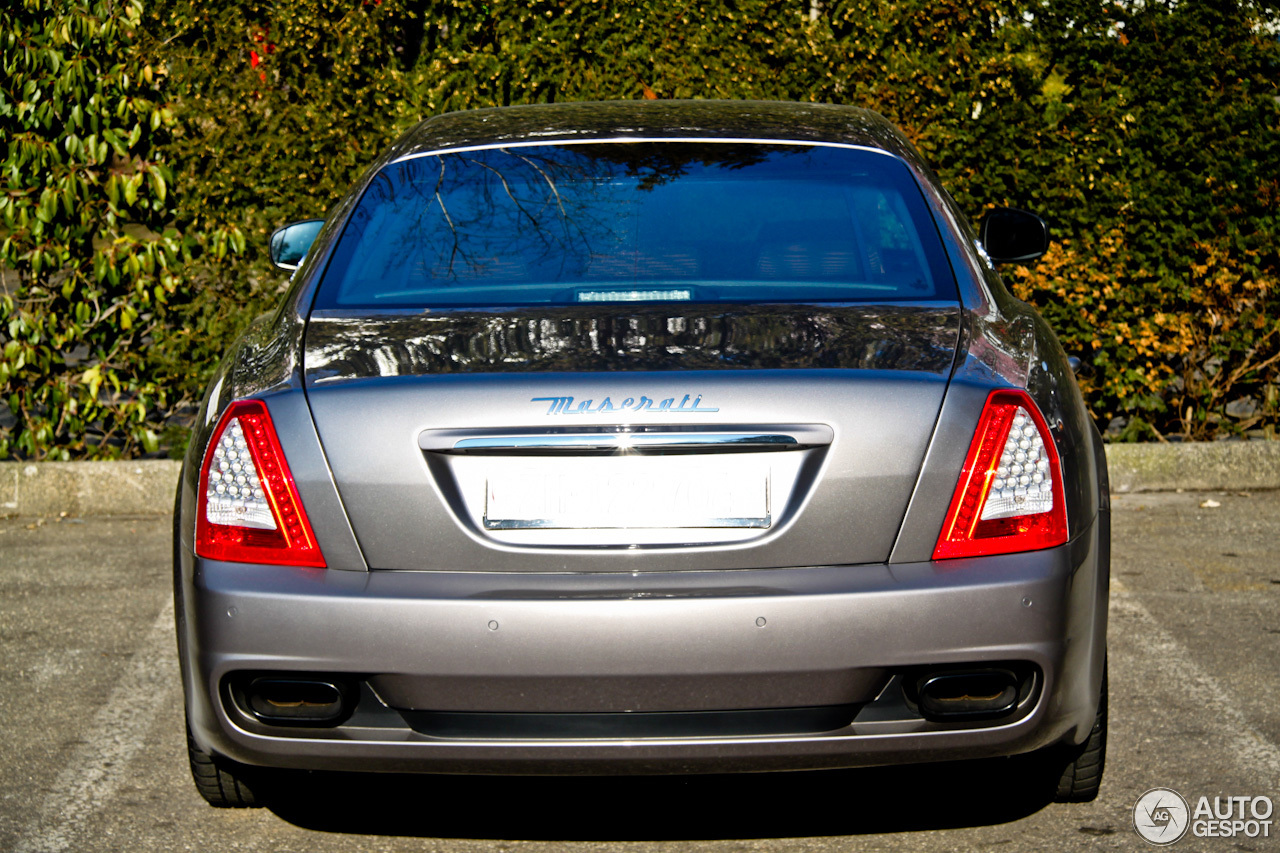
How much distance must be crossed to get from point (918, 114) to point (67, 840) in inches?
197

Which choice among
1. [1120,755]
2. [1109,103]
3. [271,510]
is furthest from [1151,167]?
[271,510]

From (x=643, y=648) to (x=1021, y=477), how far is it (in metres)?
0.76

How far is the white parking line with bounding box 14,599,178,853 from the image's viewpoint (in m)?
3.31

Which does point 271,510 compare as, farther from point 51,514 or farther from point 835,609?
point 51,514

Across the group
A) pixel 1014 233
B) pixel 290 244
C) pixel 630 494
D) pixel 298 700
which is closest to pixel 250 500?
pixel 298 700

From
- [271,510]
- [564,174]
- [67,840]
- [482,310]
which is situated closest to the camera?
[271,510]

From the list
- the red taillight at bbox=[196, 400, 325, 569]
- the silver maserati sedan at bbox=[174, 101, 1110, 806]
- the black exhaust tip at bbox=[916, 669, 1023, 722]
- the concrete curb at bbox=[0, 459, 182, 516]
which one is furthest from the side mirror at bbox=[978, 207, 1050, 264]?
the concrete curb at bbox=[0, 459, 182, 516]

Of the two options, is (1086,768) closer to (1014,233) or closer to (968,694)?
(968,694)

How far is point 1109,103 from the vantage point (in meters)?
6.69

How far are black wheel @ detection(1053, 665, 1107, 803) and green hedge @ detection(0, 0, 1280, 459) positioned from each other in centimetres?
396

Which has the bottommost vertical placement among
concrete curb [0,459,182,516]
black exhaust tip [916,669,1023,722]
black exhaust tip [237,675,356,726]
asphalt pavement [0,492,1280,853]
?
concrete curb [0,459,182,516]

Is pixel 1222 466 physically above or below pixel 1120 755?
below

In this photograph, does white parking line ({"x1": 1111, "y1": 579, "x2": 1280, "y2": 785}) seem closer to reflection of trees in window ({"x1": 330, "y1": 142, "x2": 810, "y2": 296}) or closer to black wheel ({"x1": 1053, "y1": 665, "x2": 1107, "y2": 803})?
black wheel ({"x1": 1053, "y1": 665, "x2": 1107, "y2": 803})

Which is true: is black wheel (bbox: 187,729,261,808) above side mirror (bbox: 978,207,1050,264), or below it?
below
